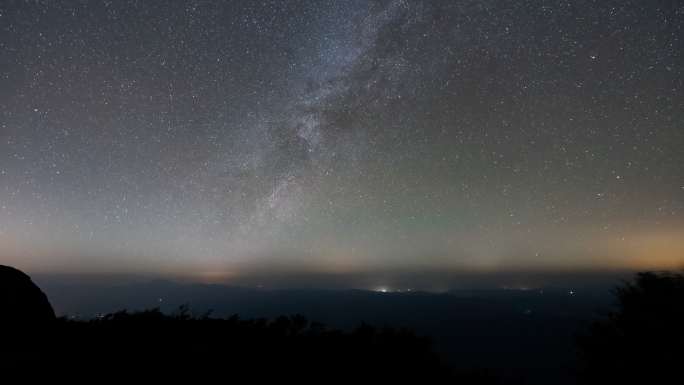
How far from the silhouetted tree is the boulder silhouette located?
58.2ft

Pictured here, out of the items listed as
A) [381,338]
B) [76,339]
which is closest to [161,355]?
[76,339]

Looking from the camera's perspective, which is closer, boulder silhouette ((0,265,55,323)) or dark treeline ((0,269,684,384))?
dark treeline ((0,269,684,384))

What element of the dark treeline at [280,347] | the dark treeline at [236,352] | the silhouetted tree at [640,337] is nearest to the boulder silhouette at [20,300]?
the dark treeline at [280,347]

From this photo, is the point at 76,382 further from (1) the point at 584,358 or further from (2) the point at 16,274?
(1) the point at 584,358

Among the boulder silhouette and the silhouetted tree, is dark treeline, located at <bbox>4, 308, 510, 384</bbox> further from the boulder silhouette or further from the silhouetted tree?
the silhouetted tree

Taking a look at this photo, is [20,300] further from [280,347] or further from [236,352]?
[280,347]

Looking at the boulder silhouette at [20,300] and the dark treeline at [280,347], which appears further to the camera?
the boulder silhouette at [20,300]

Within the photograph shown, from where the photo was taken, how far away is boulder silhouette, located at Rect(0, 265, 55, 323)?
29.7ft

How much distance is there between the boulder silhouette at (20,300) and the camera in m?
9.05

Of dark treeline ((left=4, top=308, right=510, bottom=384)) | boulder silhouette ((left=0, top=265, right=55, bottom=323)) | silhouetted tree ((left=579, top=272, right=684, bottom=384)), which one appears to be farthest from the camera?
boulder silhouette ((left=0, top=265, right=55, bottom=323))

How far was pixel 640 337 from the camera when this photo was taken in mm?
9133

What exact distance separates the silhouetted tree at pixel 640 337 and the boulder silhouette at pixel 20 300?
17726 millimetres

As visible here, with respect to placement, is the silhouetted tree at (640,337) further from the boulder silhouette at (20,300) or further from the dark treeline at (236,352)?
the boulder silhouette at (20,300)

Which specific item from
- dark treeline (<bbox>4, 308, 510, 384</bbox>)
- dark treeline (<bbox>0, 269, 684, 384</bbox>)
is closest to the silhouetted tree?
dark treeline (<bbox>0, 269, 684, 384</bbox>)
